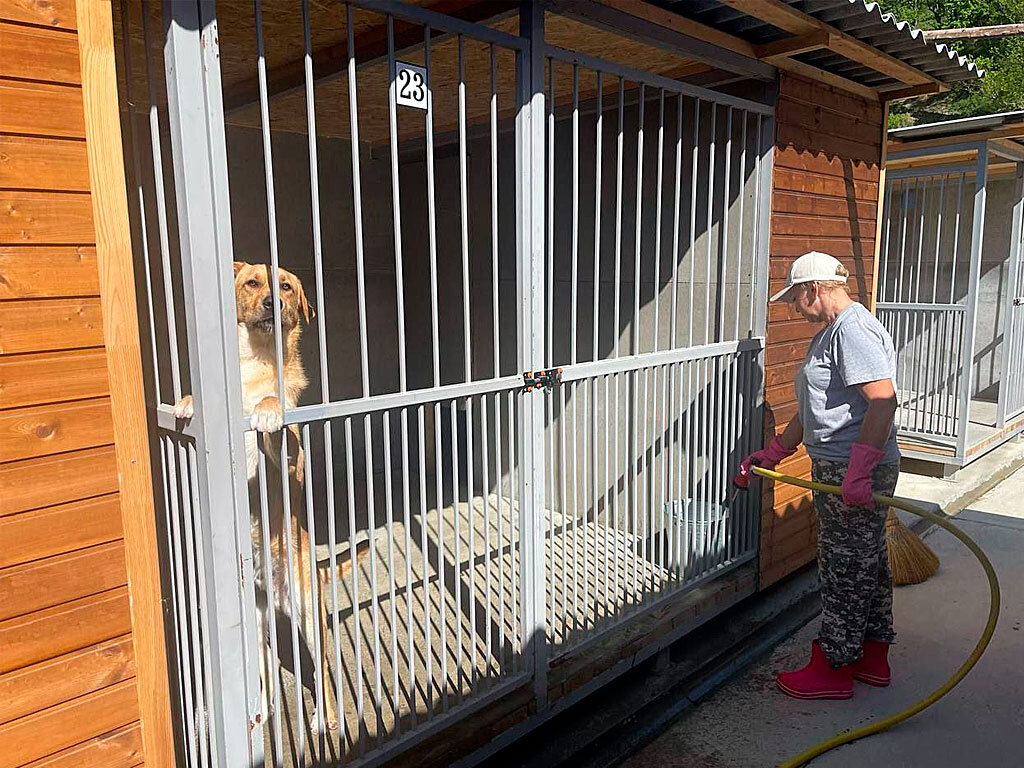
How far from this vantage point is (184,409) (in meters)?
2.10

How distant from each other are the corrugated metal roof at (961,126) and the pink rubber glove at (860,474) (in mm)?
3452

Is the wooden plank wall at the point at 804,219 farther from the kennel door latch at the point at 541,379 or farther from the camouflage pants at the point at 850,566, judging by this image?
the kennel door latch at the point at 541,379

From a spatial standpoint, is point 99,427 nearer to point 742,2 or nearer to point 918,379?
point 742,2

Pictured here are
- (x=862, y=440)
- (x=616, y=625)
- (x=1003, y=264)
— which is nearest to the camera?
(x=862, y=440)

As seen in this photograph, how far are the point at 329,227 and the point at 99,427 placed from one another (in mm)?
3990

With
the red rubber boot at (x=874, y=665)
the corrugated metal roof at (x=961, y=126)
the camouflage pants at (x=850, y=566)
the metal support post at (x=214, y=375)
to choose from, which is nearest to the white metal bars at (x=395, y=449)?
A: the metal support post at (x=214, y=375)

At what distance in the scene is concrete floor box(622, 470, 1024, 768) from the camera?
3.10m

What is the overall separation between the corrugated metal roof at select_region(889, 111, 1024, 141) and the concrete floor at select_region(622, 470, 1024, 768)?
316cm

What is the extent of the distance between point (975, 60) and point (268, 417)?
1565 centimetres

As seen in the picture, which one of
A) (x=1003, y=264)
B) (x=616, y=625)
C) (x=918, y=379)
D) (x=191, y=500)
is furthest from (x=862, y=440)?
(x=1003, y=264)

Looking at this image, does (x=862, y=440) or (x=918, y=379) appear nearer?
(x=862, y=440)

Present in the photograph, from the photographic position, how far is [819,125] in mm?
4254

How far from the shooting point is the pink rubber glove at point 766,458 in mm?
3732

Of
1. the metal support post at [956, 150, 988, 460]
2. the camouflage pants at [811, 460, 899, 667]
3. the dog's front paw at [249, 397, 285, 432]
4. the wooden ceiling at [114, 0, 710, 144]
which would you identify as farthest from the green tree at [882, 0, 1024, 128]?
the dog's front paw at [249, 397, 285, 432]
